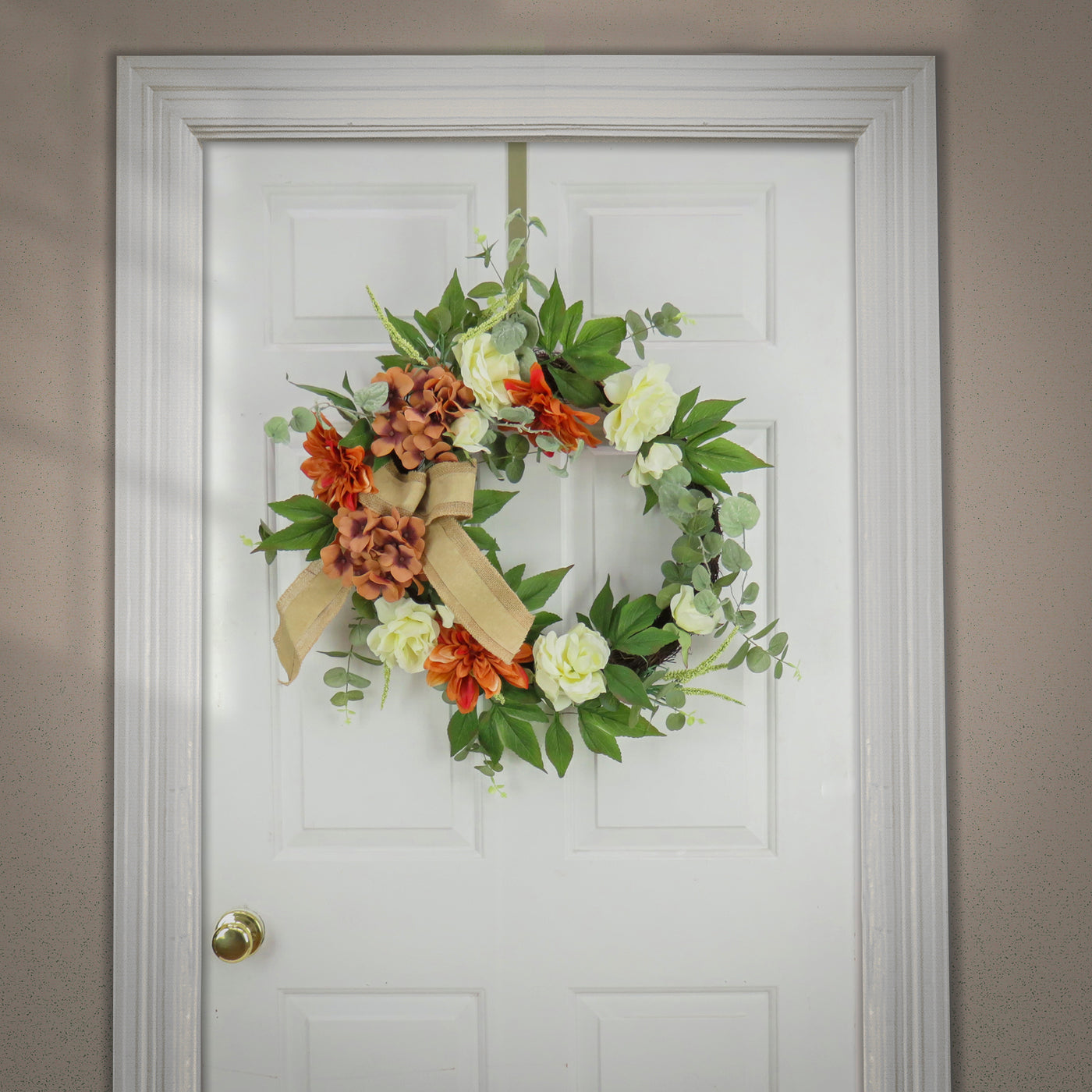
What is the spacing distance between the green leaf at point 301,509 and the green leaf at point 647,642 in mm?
398

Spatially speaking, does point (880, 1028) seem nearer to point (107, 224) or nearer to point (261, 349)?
point (261, 349)

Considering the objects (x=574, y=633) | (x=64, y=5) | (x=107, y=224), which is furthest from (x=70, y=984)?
(x=64, y=5)

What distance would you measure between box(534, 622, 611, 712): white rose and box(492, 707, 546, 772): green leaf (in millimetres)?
67

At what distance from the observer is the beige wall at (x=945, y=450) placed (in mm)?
973

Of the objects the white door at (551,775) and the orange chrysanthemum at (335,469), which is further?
the white door at (551,775)

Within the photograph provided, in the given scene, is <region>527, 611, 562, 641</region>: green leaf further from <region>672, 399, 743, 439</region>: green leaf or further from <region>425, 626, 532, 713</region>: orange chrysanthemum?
<region>672, 399, 743, 439</region>: green leaf

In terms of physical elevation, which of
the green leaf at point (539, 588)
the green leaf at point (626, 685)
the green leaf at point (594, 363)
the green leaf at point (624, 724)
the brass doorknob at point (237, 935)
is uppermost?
the green leaf at point (594, 363)

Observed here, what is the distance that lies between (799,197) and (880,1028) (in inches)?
44.0

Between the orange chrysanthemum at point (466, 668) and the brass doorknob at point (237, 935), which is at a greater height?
the orange chrysanthemum at point (466, 668)

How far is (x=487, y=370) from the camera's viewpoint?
0.86 m

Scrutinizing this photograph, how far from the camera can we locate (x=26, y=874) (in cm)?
97

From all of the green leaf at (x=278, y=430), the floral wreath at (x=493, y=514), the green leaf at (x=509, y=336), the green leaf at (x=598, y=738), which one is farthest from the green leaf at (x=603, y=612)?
the green leaf at (x=278, y=430)

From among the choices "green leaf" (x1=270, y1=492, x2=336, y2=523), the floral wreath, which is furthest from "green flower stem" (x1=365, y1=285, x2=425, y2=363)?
"green leaf" (x1=270, y1=492, x2=336, y2=523)

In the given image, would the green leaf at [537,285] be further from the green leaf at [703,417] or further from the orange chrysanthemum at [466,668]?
the orange chrysanthemum at [466,668]
